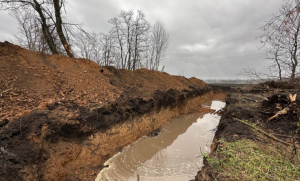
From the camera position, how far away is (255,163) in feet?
7.68

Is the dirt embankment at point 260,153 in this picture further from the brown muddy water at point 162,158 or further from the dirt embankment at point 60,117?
the dirt embankment at point 60,117

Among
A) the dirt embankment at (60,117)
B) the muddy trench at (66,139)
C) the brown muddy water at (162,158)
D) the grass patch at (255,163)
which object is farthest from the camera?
the brown muddy water at (162,158)

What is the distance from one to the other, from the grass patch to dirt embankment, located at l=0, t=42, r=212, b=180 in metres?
3.09

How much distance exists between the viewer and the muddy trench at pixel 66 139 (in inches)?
110

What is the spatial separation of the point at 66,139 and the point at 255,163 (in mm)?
4117

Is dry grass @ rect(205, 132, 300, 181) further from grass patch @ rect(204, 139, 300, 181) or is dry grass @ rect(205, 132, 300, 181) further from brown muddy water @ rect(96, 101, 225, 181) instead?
brown muddy water @ rect(96, 101, 225, 181)

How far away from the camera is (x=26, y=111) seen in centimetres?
358

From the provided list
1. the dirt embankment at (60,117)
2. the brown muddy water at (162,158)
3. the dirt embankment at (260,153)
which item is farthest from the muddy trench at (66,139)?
the dirt embankment at (260,153)

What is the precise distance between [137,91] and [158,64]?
24630 millimetres

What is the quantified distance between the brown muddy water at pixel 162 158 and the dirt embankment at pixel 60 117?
402 millimetres

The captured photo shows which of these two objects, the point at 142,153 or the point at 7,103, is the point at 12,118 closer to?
the point at 7,103

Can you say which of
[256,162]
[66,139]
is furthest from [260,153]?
[66,139]

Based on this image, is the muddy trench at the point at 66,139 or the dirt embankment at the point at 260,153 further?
the muddy trench at the point at 66,139

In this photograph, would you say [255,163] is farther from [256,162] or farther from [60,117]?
[60,117]
